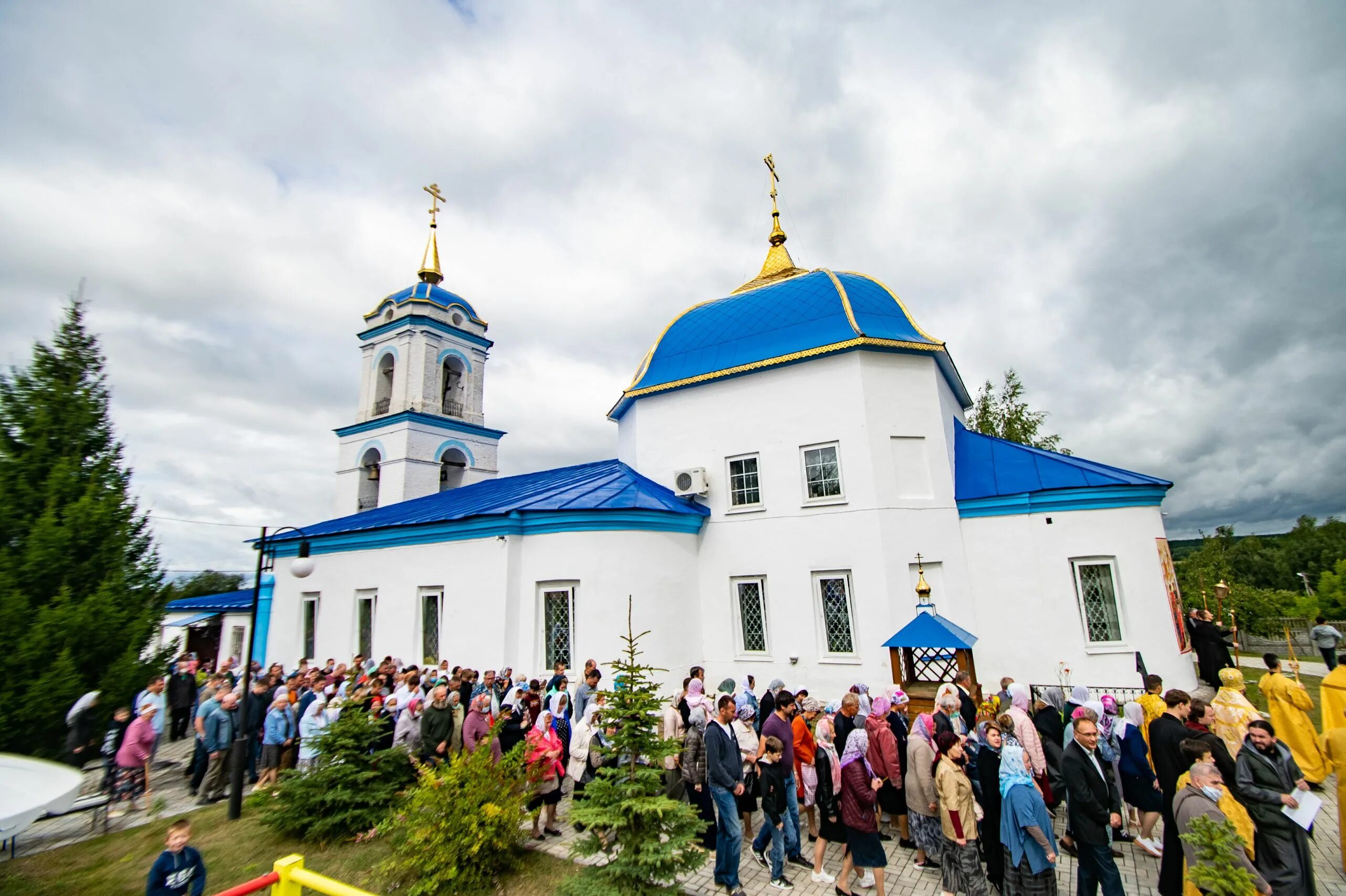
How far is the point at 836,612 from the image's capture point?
13188 mm

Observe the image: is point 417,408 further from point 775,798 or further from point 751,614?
point 775,798

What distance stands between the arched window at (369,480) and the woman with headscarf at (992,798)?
77.3 feet

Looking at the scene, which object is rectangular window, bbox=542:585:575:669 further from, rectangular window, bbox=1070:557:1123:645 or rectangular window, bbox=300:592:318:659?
rectangular window, bbox=1070:557:1123:645

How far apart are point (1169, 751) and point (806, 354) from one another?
32.2 feet

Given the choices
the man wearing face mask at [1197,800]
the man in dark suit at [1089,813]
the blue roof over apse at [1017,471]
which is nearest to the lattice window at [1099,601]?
the blue roof over apse at [1017,471]

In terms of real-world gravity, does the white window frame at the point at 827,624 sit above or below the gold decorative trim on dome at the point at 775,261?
below

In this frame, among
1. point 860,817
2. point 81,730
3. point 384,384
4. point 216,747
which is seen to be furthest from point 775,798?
point 384,384

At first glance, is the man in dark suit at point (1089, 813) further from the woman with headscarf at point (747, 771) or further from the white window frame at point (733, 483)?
the white window frame at point (733, 483)

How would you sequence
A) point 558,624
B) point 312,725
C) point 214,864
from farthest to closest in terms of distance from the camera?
point 558,624, point 312,725, point 214,864

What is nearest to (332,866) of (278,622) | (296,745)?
(296,745)

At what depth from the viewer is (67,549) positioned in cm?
880

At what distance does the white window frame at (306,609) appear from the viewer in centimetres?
1650

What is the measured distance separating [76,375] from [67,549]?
3.03m

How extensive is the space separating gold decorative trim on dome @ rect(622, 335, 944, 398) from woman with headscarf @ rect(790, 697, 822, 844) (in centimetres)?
860
